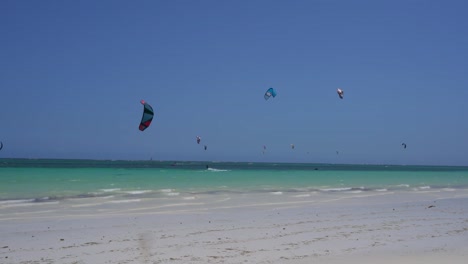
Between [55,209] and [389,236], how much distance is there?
8462mm

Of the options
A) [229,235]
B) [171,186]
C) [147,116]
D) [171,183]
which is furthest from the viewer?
[171,183]

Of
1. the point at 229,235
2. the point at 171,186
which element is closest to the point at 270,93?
the point at 171,186

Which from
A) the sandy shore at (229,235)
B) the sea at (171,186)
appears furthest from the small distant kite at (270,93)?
the sandy shore at (229,235)

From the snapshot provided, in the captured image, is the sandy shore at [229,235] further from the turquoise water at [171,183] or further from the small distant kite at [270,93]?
the small distant kite at [270,93]

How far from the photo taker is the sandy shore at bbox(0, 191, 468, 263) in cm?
653

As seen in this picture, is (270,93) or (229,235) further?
(270,93)

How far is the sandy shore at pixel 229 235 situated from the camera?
6533 millimetres

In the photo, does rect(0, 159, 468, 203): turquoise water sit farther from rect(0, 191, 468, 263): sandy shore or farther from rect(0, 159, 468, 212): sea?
rect(0, 191, 468, 263): sandy shore

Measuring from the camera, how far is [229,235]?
8.28 metres

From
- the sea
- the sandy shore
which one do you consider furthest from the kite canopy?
the sandy shore

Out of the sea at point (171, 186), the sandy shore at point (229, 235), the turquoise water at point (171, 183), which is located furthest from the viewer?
the turquoise water at point (171, 183)

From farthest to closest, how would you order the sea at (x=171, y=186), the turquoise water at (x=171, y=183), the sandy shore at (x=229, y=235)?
the turquoise water at (x=171, y=183)
the sea at (x=171, y=186)
the sandy shore at (x=229, y=235)

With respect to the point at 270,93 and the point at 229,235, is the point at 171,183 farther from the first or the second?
the point at 229,235

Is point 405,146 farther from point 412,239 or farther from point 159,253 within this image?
point 159,253
